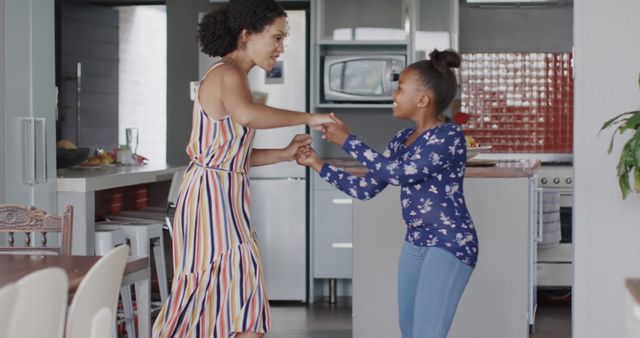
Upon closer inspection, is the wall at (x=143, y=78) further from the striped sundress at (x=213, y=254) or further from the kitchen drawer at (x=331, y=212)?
the striped sundress at (x=213, y=254)

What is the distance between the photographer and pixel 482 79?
754 cm

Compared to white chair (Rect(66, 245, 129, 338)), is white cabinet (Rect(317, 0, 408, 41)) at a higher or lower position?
higher

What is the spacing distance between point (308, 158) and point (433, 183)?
423mm

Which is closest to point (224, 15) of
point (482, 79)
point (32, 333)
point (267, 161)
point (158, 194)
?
point (267, 161)

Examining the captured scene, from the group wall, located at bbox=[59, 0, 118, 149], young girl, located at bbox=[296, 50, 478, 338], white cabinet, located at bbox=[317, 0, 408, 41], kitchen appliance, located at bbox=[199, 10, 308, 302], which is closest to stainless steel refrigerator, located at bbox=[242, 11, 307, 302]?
kitchen appliance, located at bbox=[199, 10, 308, 302]

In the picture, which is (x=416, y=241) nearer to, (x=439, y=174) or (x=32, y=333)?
(x=439, y=174)

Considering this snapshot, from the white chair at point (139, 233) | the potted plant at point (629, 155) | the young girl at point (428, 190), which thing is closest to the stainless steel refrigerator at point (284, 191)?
the white chair at point (139, 233)

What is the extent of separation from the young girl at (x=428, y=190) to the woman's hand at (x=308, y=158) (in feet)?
0.05

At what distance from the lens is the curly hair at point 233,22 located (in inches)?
121

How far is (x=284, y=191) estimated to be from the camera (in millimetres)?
6637

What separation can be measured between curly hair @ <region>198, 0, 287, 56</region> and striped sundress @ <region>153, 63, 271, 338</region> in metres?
0.19

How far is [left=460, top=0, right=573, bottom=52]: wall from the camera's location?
294 inches

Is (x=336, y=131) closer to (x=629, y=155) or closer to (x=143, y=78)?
(x=629, y=155)

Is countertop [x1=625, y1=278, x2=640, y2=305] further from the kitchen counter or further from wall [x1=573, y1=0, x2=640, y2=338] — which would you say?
wall [x1=573, y1=0, x2=640, y2=338]
